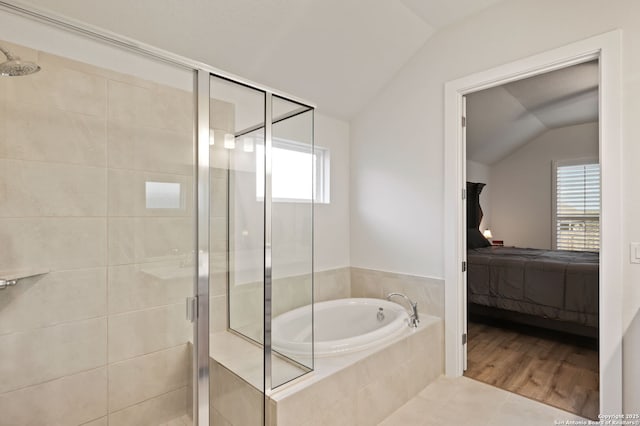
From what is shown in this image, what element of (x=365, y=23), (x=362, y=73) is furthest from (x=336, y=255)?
(x=365, y=23)

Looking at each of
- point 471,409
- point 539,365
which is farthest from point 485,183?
point 471,409

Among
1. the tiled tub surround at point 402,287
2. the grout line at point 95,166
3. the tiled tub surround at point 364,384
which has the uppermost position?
the grout line at point 95,166

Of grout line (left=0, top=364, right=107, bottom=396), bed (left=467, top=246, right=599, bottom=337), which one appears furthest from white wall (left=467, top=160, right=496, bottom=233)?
grout line (left=0, top=364, right=107, bottom=396)

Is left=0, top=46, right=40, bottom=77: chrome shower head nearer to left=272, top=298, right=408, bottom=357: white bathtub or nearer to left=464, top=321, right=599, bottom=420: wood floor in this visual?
left=272, top=298, right=408, bottom=357: white bathtub

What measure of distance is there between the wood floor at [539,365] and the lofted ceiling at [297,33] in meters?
2.61

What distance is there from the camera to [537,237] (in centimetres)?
593

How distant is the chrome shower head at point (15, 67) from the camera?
152 centimetres

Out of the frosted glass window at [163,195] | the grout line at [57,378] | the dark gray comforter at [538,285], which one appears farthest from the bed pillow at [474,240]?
the grout line at [57,378]

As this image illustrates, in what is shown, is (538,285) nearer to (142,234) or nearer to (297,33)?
(297,33)

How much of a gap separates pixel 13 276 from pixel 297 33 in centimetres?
216

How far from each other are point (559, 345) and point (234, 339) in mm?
3237

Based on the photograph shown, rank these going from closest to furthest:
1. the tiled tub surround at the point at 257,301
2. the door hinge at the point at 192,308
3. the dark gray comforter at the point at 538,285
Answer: the door hinge at the point at 192,308
the tiled tub surround at the point at 257,301
the dark gray comforter at the point at 538,285

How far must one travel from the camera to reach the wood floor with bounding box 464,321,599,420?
234 centimetres

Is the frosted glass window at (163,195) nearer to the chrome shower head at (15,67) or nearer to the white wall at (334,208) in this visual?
the chrome shower head at (15,67)
